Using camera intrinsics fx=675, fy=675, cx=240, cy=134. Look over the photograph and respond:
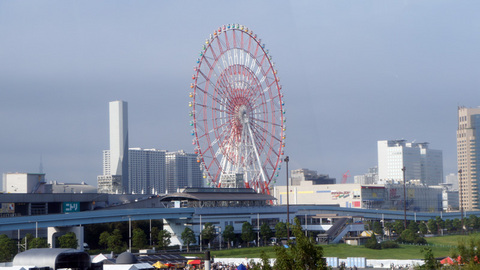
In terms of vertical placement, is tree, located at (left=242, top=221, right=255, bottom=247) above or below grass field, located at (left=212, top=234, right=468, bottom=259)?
above

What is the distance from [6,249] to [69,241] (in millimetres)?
9467

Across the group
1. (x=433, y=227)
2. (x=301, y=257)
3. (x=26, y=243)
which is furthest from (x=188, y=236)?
(x=301, y=257)

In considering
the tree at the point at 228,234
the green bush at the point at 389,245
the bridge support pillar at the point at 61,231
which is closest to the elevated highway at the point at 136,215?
the bridge support pillar at the point at 61,231

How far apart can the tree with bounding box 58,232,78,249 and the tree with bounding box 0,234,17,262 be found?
243 inches

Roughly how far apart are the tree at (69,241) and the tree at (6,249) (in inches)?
243

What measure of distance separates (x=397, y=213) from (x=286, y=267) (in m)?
136

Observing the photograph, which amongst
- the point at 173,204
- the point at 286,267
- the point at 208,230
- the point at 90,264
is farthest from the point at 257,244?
the point at 286,267

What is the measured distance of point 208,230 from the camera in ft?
331

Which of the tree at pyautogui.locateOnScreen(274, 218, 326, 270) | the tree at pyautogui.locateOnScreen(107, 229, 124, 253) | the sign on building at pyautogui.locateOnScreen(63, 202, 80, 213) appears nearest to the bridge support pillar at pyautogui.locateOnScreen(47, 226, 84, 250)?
the tree at pyautogui.locateOnScreen(107, 229, 124, 253)

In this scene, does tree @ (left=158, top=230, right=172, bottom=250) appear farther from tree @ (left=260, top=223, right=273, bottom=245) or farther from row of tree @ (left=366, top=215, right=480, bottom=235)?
row of tree @ (left=366, top=215, right=480, bottom=235)

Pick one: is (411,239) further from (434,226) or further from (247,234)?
(434,226)

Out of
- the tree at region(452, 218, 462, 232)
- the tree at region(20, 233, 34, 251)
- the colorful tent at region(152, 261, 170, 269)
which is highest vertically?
the tree at region(20, 233, 34, 251)

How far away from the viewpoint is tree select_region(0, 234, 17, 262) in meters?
72.4

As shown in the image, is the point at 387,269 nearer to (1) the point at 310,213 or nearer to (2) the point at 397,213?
(1) the point at 310,213
